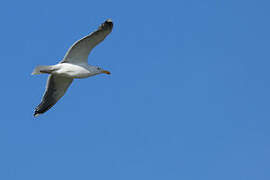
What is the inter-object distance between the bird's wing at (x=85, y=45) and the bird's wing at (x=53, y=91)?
4.64ft

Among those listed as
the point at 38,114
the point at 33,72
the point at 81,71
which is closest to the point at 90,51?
the point at 81,71

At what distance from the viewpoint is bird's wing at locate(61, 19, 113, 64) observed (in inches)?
768

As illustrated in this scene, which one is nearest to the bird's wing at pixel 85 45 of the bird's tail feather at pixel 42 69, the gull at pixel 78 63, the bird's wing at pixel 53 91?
the gull at pixel 78 63

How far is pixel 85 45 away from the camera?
19.9 m

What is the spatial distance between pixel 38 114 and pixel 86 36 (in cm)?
397

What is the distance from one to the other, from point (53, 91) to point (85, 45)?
8.37ft

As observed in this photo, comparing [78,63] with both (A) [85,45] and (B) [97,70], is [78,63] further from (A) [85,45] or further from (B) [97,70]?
(B) [97,70]

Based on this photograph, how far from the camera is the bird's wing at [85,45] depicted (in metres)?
19.5

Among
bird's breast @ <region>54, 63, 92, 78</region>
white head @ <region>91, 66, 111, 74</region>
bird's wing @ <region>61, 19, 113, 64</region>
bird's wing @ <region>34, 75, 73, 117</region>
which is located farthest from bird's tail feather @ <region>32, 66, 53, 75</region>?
white head @ <region>91, 66, 111, 74</region>

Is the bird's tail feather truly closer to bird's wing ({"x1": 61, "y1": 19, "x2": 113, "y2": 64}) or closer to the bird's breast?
the bird's breast

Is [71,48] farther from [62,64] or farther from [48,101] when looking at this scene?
[48,101]

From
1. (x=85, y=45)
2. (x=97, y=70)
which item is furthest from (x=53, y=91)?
(x=85, y=45)

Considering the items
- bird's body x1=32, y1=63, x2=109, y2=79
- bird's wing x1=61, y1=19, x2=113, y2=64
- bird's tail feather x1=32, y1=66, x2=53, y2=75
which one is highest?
bird's wing x1=61, y1=19, x2=113, y2=64

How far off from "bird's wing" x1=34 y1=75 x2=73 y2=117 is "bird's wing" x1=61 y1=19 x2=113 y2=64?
141 centimetres
